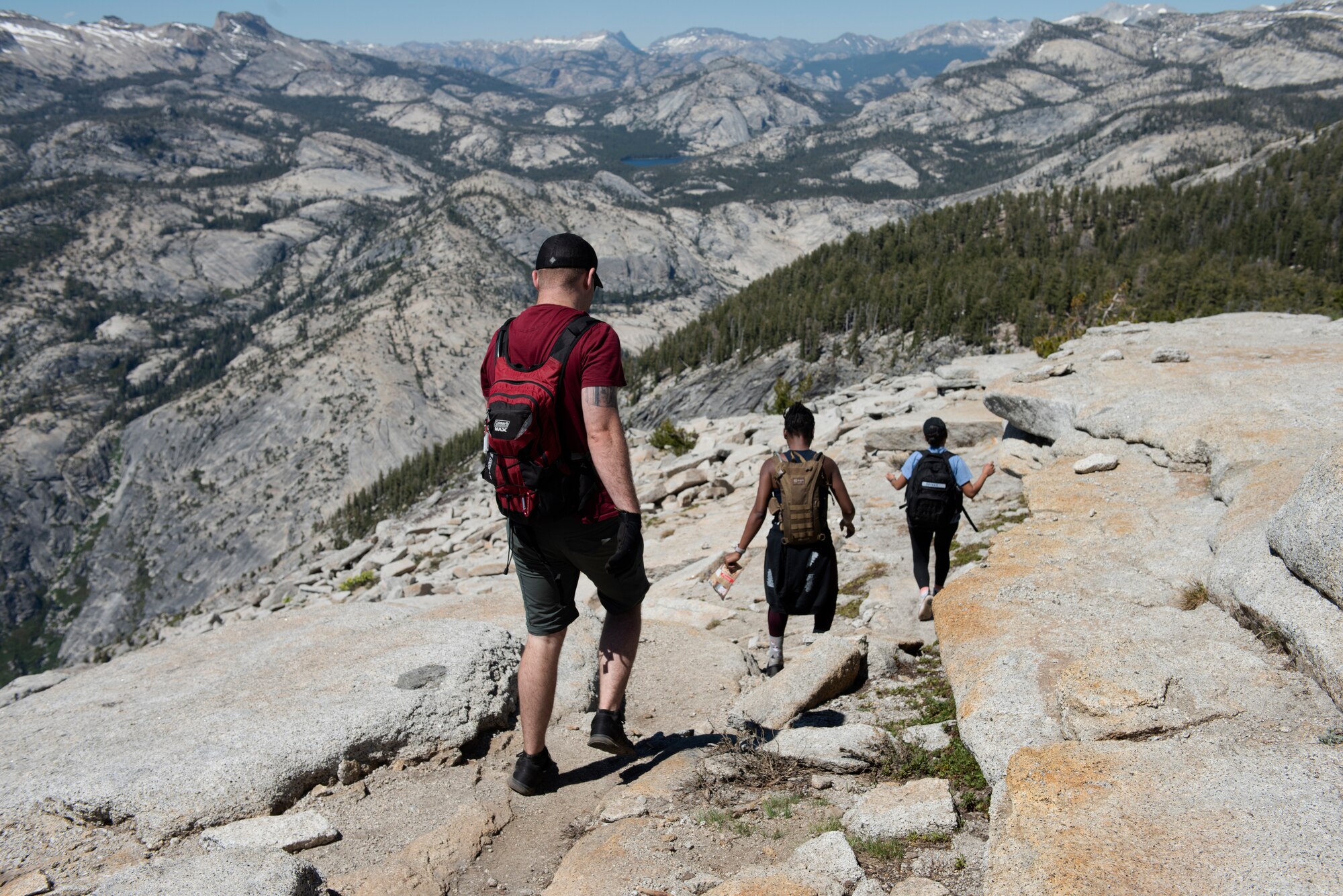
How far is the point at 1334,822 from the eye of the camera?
11.2ft

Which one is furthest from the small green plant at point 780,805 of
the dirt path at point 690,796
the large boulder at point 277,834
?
the large boulder at point 277,834

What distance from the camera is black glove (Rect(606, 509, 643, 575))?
16.5 feet

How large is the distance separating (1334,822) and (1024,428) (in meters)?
11.6

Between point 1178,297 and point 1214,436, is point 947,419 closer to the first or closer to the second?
point 1214,436

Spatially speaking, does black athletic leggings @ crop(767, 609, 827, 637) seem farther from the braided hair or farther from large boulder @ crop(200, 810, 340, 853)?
large boulder @ crop(200, 810, 340, 853)

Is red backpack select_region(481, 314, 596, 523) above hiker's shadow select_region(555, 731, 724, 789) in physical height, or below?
above

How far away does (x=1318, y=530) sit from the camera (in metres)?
5.28

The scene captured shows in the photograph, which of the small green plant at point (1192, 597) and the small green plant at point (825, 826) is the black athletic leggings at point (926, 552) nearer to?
the small green plant at point (1192, 597)

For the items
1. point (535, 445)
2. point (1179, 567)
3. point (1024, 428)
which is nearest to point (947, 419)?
point (1024, 428)

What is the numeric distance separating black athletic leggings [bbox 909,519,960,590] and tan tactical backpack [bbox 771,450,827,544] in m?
2.30

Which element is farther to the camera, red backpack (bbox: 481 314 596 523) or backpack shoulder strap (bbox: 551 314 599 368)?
backpack shoulder strap (bbox: 551 314 599 368)

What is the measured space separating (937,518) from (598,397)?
229 inches

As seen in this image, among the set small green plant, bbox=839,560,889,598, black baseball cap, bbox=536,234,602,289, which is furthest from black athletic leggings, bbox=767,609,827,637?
black baseball cap, bbox=536,234,602,289

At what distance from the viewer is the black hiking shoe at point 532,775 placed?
5527 millimetres
